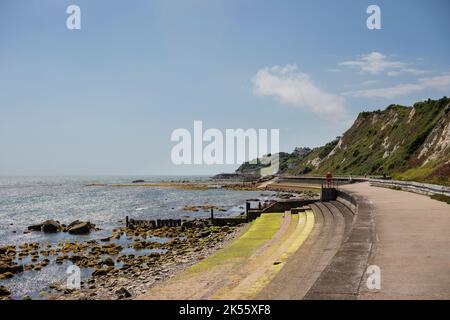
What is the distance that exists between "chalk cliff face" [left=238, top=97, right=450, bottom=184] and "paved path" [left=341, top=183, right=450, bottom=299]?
988 inches

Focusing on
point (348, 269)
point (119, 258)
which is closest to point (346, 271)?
point (348, 269)

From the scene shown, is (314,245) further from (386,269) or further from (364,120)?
(364,120)

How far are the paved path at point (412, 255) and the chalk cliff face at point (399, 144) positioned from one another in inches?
988

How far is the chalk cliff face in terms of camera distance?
2188 inches

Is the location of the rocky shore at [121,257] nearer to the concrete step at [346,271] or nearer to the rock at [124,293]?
the rock at [124,293]

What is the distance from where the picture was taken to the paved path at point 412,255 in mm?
6477

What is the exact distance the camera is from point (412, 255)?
8.65 metres

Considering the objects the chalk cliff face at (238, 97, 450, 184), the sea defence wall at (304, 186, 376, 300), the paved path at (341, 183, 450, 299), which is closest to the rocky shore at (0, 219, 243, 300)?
the sea defence wall at (304, 186, 376, 300)

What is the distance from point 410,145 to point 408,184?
43.6 m

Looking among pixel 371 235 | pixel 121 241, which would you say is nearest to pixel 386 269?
pixel 371 235

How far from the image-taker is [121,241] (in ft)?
105

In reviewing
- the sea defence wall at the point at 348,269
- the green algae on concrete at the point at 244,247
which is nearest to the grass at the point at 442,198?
the sea defence wall at the point at 348,269

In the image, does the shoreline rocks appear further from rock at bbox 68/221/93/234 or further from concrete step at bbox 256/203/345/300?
concrete step at bbox 256/203/345/300
